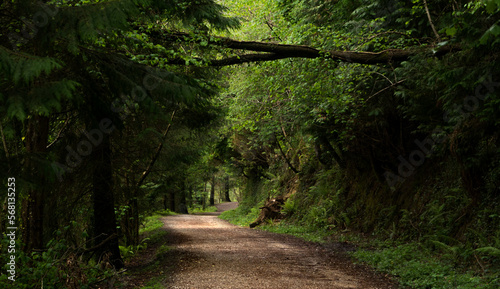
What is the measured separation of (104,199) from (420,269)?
6.64 m

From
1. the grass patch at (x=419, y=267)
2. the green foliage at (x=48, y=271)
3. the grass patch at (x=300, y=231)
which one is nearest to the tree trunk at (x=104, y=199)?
the green foliage at (x=48, y=271)

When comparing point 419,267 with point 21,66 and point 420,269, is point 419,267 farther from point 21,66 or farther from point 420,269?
point 21,66

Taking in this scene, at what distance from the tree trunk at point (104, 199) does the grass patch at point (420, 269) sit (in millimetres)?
5840

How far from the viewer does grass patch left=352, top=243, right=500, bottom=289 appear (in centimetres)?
565

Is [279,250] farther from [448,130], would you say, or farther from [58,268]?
[58,268]

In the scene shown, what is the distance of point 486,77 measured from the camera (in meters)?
5.32

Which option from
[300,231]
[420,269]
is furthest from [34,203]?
[300,231]

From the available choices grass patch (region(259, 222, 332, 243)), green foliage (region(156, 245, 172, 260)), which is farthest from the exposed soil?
grass patch (region(259, 222, 332, 243))

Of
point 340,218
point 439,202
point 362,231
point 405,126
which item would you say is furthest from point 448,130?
point 340,218

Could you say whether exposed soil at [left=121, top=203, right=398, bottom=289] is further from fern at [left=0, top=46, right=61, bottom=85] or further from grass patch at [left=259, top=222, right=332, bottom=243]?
fern at [left=0, top=46, right=61, bottom=85]

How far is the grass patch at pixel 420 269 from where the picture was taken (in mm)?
5648

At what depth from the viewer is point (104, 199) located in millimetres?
7492

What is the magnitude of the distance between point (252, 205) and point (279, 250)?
54.9 feet

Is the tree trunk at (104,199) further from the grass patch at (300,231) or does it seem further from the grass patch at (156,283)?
the grass patch at (300,231)
